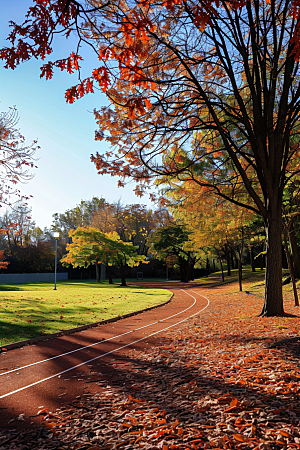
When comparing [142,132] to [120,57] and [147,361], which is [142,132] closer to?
[120,57]

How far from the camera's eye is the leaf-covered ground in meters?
3.17

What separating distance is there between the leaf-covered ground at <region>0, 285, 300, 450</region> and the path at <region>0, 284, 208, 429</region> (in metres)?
0.21

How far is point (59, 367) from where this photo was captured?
6414 mm

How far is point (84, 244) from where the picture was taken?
1240 inches

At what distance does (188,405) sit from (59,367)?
3.45 m

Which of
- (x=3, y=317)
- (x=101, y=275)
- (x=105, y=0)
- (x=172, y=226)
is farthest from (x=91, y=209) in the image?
(x=105, y=0)

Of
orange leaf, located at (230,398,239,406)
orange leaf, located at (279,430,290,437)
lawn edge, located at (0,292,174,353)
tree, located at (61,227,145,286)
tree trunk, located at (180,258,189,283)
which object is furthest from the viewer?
tree trunk, located at (180,258,189,283)

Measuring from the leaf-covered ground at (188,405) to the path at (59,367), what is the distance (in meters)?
0.21

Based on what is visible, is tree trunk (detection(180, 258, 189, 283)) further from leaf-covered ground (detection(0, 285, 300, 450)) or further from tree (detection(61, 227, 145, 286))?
leaf-covered ground (detection(0, 285, 300, 450))

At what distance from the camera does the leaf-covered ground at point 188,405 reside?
3166 mm

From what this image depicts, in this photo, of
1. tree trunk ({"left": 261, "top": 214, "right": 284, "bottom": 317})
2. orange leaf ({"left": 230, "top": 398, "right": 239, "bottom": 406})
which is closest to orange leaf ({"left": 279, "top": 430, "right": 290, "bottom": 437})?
orange leaf ({"left": 230, "top": 398, "right": 239, "bottom": 406})

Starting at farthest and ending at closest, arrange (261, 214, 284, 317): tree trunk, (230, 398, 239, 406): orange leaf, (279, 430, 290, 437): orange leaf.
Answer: (261, 214, 284, 317): tree trunk
(230, 398, 239, 406): orange leaf
(279, 430, 290, 437): orange leaf

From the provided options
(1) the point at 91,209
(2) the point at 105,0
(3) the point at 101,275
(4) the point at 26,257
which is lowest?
(3) the point at 101,275

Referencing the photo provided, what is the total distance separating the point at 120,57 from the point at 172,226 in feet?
123
